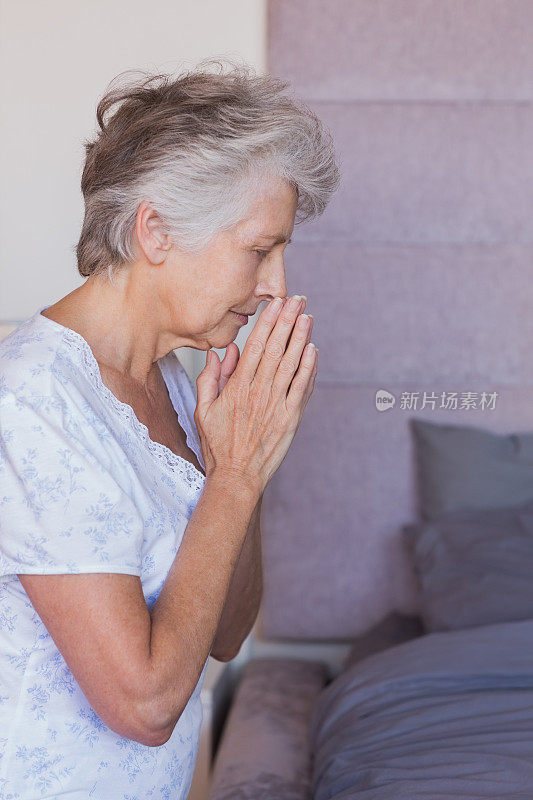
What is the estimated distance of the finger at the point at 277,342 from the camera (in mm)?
1152

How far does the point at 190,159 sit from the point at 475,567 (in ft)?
4.12

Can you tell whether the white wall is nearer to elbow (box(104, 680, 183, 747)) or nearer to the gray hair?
the gray hair

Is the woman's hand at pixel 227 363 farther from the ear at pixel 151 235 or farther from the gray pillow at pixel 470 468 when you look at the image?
the gray pillow at pixel 470 468

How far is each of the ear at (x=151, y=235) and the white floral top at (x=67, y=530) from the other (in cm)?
14

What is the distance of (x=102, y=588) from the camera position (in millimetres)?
885

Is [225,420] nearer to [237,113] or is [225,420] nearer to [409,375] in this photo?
[237,113]

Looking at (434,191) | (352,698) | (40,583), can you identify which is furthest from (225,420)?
(434,191)

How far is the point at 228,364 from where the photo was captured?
1.26 meters

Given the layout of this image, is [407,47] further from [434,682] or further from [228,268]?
[434,682]

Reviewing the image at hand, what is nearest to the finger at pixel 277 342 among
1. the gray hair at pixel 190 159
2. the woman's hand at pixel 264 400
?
the woman's hand at pixel 264 400

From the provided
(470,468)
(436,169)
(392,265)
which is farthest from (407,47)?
(470,468)

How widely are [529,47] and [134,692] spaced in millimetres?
1894

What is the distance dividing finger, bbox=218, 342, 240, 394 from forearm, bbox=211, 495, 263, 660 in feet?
0.71

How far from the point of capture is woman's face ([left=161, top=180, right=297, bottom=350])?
111 cm
